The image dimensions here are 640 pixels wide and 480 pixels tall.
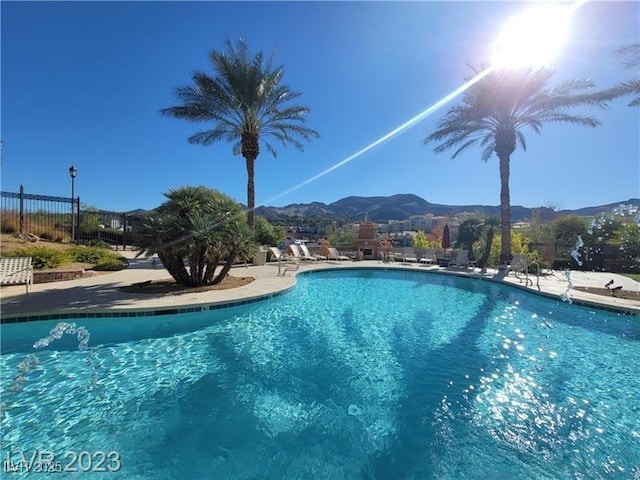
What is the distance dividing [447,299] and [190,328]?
7.33 metres

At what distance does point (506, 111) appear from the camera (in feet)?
49.0

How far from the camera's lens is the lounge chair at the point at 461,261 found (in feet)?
52.2

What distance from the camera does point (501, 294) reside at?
10.4 m

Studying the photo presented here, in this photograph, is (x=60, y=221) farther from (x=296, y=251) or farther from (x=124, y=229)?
(x=296, y=251)

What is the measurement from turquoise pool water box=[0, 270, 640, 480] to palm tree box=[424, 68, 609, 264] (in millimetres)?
10680

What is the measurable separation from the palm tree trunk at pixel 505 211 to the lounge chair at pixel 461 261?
154 cm

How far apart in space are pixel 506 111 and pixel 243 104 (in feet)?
41.3

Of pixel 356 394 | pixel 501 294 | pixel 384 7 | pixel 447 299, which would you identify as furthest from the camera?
pixel 501 294

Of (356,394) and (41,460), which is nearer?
(41,460)

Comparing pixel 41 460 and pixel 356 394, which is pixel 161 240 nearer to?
pixel 41 460

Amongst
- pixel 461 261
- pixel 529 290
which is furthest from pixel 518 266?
pixel 461 261

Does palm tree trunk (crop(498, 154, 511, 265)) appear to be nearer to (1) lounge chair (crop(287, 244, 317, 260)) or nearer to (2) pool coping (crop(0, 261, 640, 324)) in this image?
(2) pool coping (crop(0, 261, 640, 324))

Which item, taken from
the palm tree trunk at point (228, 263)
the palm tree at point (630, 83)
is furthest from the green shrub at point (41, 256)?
the palm tree at point (630, 83)

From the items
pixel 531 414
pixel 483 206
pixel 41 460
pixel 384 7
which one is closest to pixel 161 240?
pixel 41 460
